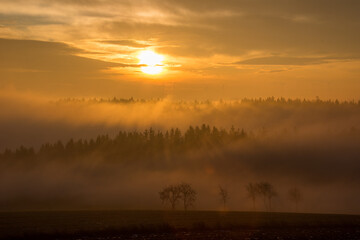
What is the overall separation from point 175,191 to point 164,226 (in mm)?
93265

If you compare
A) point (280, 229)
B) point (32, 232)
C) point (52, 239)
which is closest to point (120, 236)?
point (52, 239)

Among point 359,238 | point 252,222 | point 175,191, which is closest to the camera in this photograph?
point 359,238

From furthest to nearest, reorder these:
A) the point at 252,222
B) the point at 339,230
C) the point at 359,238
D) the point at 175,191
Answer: the point at 175,191, the point at 252,222, the point at 339,230, the point at 359,238

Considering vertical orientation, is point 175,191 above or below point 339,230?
above

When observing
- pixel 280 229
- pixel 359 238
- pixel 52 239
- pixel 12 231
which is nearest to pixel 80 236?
pixel 52 239

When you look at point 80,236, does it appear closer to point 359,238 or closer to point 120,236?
point 120,236

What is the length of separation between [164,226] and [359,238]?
3738 centimetres

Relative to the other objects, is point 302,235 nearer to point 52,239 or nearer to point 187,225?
point 187,225

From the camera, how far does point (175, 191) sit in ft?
582

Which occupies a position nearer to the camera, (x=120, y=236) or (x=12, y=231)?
(x=120, y=236)

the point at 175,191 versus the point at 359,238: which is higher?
the point at 175,191

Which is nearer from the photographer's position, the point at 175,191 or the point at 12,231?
the point at 12,231

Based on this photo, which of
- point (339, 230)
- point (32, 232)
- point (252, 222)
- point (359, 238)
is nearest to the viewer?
point (359, 238)

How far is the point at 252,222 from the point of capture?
9606 cm
